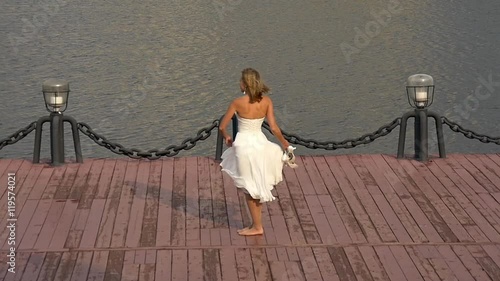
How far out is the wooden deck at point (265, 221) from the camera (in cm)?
1012

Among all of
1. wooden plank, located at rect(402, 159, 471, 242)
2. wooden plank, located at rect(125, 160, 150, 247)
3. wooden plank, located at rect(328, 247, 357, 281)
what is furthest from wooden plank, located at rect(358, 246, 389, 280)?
wooden plank, located at rect(125, 160, 150, 247)

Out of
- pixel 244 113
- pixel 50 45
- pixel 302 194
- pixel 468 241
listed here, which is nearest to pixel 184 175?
pixel 302 194

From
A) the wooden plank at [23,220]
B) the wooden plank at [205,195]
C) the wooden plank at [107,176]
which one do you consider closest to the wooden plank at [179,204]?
the wooden plank at [205,195]

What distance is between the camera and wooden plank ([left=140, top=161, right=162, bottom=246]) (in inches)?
436

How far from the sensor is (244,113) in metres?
10.8

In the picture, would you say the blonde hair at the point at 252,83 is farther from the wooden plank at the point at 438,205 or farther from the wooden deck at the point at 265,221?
the wooden plank at the point at 438,205

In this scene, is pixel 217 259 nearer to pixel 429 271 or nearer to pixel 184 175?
pixel 429 271

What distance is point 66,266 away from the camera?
33.2 ft

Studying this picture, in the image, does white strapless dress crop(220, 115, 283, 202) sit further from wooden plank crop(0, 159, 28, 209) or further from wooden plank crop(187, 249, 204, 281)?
wooden plank crop(0, 159, 28, 209)

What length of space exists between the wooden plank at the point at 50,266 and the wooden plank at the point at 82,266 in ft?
0.66

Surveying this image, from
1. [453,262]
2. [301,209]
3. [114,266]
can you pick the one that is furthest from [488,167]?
[114,266]

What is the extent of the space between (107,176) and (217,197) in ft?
6.19

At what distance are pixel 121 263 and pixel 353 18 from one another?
1179 inches

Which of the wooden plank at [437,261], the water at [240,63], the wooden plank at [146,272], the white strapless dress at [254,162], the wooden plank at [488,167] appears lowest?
the water at [240,63]
